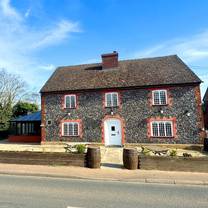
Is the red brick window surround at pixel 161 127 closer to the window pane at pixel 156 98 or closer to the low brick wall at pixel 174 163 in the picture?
the window pane at pixel 156 98

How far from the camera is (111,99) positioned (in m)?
21.3

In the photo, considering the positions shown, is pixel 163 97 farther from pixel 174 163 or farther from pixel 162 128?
pixel 174 163

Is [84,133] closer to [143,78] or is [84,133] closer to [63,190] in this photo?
[143,78]

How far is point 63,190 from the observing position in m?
7.96

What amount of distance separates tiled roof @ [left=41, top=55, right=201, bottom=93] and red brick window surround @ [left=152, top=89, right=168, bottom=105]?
74 centimetres

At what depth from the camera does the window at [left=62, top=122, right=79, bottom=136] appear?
21.7m

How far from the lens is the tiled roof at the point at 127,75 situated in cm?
2056

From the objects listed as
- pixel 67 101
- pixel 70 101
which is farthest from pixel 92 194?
pixel 67 101

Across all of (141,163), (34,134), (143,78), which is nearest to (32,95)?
(34,134)

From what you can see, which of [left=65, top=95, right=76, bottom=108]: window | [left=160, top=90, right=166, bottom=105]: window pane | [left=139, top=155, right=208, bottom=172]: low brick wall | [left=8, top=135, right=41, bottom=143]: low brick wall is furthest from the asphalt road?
[left=8, top=135, right=41, bottom=143]: low brick wall

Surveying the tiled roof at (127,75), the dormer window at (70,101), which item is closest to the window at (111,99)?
the tiled roof at (127,75)

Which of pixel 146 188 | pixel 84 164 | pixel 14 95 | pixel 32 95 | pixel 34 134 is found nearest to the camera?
pixel 146 188

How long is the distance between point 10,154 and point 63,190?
254 inches

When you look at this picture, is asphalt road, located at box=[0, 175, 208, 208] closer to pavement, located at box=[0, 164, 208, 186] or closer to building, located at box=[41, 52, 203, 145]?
pavement, located at box=[0, 164, 208, 186]
